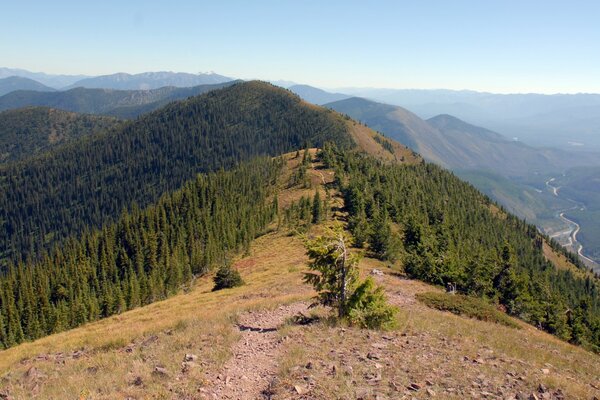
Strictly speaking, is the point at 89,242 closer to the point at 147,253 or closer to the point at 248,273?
the point at 147,253

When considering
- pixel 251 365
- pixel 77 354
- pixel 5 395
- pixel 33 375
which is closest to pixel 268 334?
pixel 251 365

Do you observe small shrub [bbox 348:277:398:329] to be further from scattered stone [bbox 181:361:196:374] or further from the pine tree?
the pine tree

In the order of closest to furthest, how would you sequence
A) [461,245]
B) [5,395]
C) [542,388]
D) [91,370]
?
[542,388] < [5,395] < [91,370] < [461,245]

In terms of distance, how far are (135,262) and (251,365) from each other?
90.5 m

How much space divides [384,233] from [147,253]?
6653cm

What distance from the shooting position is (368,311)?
24.5m

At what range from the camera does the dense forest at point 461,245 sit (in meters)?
55.9

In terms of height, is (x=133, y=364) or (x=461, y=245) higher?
(x=133, y=364)

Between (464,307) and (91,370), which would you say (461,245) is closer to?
(464,307)

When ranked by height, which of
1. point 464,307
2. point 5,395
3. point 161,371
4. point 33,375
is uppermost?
point 161,371

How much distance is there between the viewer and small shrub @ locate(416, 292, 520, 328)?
120ft

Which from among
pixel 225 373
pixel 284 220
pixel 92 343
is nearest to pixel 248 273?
pixel 284 220

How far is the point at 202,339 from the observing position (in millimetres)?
22703

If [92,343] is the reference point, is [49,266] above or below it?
below
